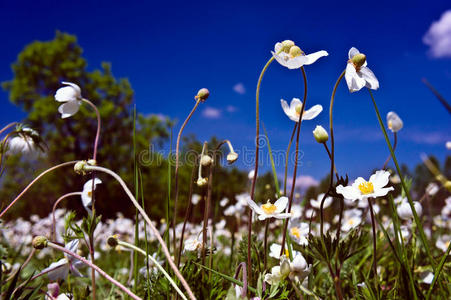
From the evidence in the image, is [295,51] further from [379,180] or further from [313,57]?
[379,180]

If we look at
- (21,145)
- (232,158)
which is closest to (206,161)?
(232,158)

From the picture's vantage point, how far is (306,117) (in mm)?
1109

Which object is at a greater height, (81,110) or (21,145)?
(81,110)

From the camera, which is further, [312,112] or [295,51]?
[312,112]

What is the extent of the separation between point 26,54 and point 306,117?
1975 cm

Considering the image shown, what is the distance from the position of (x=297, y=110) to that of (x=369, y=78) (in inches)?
11.1

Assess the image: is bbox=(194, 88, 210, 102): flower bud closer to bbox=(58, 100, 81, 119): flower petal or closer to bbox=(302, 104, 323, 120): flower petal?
bbox=(302, 104, 323, 120): flower petal

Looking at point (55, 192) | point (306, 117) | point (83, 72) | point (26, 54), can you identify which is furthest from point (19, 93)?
point (306, 117)

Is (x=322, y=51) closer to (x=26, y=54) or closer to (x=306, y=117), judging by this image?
(x=306, y=117)

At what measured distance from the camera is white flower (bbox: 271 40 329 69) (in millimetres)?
790

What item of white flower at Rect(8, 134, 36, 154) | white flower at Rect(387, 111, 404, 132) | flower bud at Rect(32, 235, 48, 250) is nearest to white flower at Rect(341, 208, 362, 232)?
white flower at Rect(387, 111, 404, 132)

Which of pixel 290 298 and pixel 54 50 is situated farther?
pixel 54 50

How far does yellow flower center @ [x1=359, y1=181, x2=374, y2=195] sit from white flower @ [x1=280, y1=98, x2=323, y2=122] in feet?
0.95

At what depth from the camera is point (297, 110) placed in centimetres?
111
